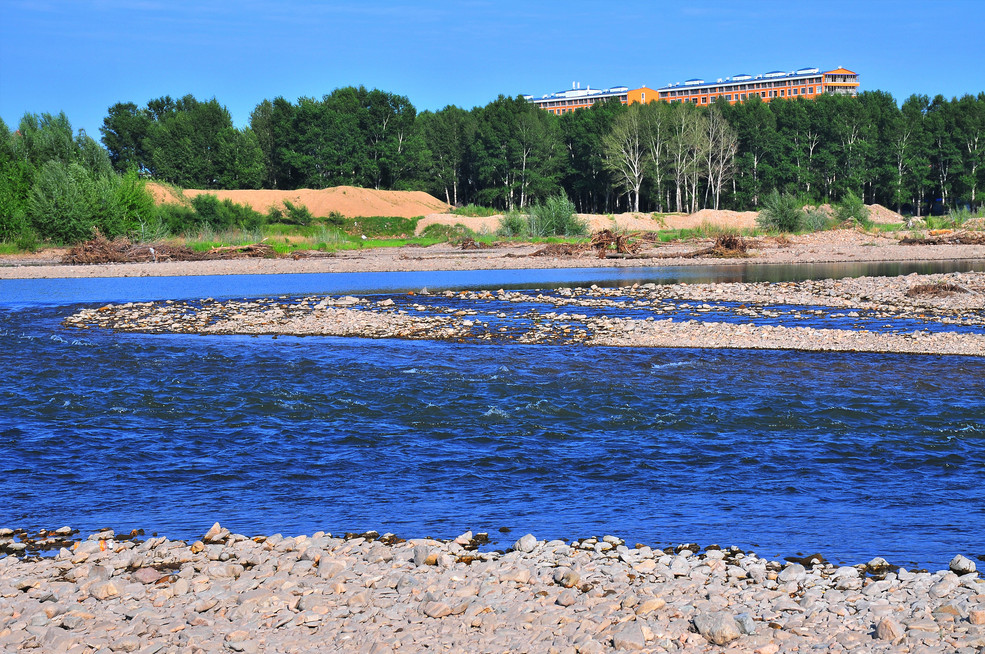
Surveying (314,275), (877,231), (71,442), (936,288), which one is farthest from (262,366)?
(877,231)

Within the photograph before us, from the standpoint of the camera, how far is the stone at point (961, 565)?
589 cm

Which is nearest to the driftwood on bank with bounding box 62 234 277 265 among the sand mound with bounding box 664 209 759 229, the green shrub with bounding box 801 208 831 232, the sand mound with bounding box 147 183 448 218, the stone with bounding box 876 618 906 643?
the sand mound with bounding box 147 183 448 218

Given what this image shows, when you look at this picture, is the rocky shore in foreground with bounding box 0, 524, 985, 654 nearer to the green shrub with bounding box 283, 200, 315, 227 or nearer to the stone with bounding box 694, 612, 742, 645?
the stone with bounding box 694, 612, 742, 645

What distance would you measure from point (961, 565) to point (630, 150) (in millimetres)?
79785

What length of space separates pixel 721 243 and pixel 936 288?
20157 millimetres

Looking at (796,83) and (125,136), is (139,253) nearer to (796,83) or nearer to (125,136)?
(125,136)

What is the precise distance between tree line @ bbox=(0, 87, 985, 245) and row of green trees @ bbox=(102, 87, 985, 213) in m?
0.15

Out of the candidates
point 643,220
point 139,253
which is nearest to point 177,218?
point 139,253

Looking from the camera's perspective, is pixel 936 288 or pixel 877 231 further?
pixel 877 231

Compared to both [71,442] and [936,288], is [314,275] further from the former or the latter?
[71,442]

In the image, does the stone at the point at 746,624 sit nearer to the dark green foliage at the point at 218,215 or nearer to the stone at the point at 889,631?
the stone at the point at 889,631

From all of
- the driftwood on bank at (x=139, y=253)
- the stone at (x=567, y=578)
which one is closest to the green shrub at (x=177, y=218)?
the driftwood on bank at (x=139, y=253)

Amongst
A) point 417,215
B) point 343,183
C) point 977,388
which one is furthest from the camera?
point 343,183

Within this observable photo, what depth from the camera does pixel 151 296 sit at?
28.7 meters
